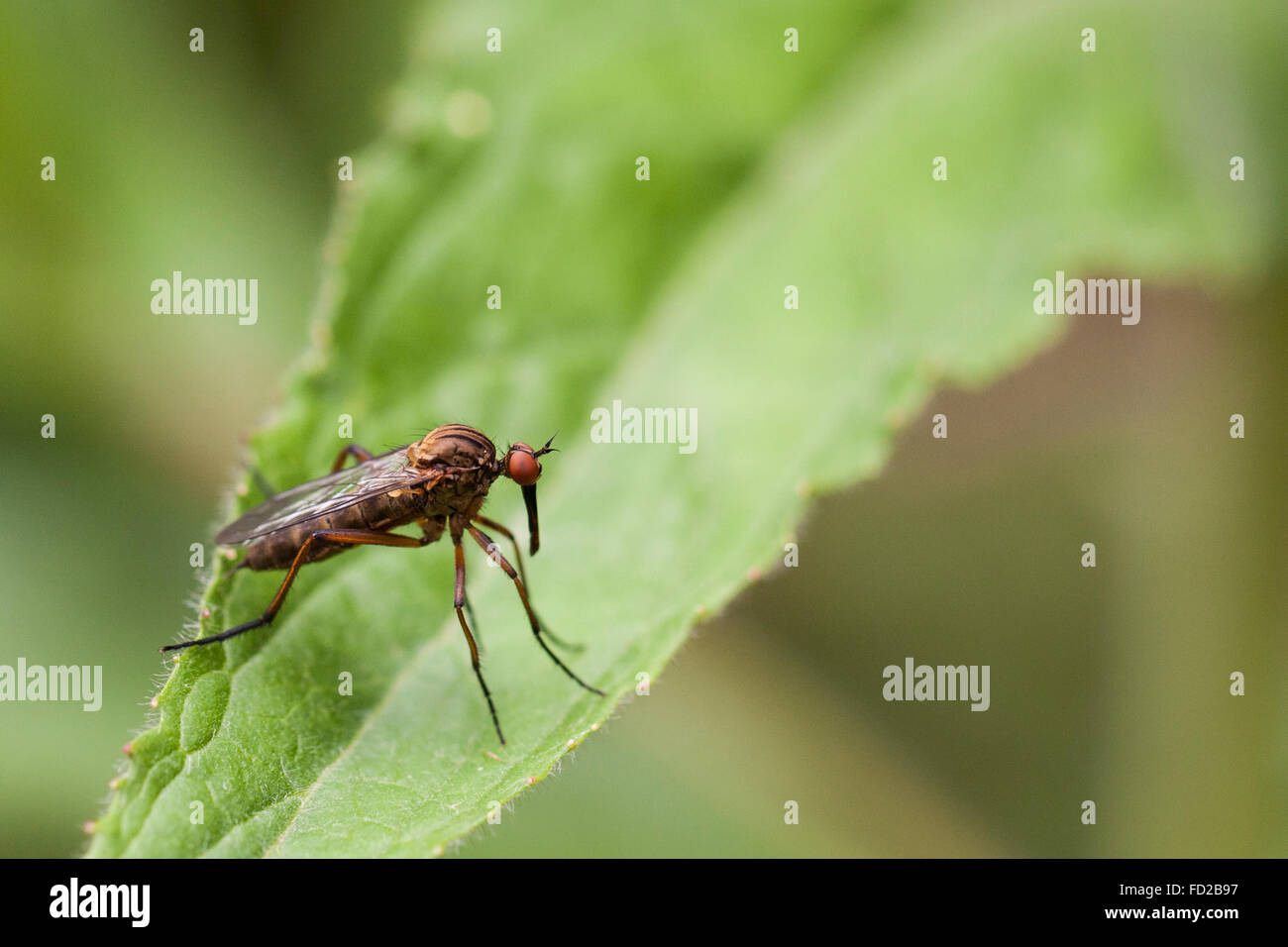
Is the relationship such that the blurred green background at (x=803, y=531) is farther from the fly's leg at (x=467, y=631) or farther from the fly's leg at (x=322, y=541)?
the fly's leg at (x=467, y=631)

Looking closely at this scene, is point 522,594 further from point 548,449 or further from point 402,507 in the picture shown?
point 402,507

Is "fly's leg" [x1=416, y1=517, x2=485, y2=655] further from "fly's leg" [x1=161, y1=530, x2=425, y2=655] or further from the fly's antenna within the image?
the fly's antenna

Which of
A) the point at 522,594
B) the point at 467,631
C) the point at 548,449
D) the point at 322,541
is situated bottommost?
the point at 467,631

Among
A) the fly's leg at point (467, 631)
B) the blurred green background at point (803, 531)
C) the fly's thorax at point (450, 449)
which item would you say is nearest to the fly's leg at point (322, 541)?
the fly's leg at point (467, 631)

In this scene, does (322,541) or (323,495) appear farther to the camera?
(323,495)

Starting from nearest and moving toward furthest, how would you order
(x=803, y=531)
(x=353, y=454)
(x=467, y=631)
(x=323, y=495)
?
(x=467, y=631) → (x=323, y=495) → (x=353, y=454) → (x=803, y=531)

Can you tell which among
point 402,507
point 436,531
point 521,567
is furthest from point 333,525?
point 521,567

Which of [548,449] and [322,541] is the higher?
[548,449]
